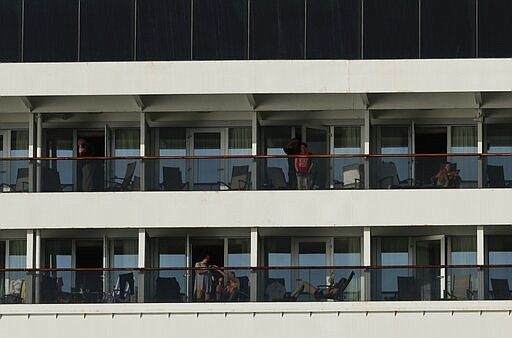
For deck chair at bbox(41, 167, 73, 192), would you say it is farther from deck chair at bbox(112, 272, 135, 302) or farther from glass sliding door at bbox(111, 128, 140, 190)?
deck chair at bbox(112, 272, 135, 302)

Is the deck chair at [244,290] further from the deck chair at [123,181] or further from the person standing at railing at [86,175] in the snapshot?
the person standing at railing at [86,175]

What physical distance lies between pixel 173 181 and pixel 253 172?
1.86m

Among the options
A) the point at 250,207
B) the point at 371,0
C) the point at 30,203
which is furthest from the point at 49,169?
the point at 371,0

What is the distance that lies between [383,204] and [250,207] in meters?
3.04

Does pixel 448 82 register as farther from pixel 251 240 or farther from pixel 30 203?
pixel 30 203

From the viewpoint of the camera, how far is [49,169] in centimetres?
5528

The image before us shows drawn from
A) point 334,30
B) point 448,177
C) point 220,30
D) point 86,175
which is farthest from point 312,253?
point 220,30

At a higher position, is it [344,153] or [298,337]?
[344,153]

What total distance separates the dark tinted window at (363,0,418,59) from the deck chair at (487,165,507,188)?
10.2 ft

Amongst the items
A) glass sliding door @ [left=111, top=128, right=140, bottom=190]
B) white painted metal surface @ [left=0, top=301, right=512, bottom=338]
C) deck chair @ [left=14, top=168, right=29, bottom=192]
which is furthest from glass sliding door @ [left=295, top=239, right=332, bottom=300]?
deck chair @ [left=14, top=168, right=29, bottom=192]

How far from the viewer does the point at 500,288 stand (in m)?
53.3

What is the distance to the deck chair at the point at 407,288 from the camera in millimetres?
53406

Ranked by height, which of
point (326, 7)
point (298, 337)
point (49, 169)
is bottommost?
point (298, 337)

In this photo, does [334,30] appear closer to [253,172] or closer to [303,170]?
[303,170]
